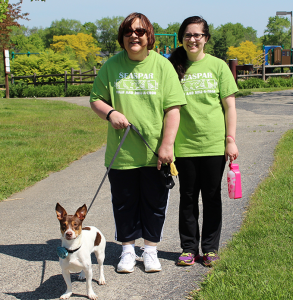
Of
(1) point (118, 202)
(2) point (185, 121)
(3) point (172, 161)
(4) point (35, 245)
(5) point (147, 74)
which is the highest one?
(5) point (147, 74)

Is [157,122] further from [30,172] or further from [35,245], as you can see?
[30,172]

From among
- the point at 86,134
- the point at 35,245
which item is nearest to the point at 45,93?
the point at 86,134

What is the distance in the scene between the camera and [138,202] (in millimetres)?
3164

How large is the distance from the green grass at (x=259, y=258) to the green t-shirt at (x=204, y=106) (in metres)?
0.87

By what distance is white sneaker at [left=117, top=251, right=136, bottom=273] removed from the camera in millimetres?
3098

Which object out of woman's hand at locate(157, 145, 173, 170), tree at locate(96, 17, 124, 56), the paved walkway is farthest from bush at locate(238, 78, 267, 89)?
tree at locate(96, 17, 124, 56)

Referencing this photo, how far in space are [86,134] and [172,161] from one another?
301 inches

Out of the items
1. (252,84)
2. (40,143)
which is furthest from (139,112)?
(252,84)

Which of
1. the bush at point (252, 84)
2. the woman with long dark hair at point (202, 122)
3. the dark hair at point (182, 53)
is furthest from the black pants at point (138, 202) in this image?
the bush at point (252, 84)

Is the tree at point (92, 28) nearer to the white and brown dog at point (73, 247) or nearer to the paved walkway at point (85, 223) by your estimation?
the paved walkway at point (85, 223)

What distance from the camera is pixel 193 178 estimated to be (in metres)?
3.12

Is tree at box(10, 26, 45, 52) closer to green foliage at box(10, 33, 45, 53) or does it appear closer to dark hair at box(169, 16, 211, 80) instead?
green foliage at box(10, 33, 45, 53)

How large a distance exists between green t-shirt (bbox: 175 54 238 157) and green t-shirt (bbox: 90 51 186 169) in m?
0.16

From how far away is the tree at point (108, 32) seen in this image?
120 meters
